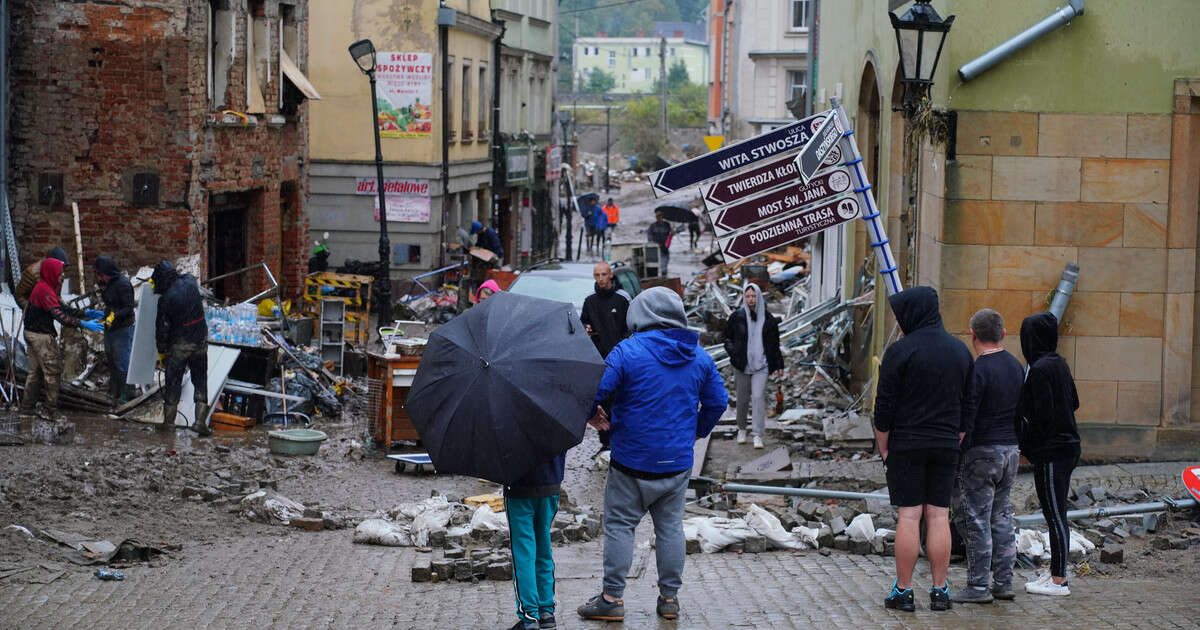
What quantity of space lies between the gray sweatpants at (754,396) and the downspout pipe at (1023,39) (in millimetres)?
4211

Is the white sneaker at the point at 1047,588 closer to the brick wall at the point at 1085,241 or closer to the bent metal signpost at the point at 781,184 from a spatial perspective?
the bent metal signpost at the point at 781,184

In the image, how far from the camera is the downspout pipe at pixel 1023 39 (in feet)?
37.7

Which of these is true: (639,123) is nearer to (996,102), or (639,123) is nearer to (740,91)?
(740,91)

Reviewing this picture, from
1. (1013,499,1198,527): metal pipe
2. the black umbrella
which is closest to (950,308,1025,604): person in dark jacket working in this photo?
(1013,499,1198,527): metal pipe

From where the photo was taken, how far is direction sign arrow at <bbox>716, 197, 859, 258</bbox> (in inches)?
402

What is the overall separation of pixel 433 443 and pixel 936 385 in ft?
8.40

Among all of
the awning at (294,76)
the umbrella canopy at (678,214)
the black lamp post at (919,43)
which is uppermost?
the awning at (294,76)

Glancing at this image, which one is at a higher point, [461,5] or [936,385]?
[461,5]

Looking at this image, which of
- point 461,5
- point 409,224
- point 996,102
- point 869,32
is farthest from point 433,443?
point 461,5

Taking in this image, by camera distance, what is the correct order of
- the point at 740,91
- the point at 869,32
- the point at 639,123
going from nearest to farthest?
1. the point at 869,32
2. the point at 740,91
3. the point at 639,123

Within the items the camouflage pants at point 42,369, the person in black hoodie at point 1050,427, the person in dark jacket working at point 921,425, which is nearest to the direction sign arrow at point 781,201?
the person in black hoodie at point 1050,427

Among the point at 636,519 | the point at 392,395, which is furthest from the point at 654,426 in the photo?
→ the point at 392,395

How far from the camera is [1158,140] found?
38.1 feet

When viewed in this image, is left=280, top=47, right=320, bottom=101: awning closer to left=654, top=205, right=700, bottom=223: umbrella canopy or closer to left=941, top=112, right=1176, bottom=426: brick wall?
left=941, top=112, right=1176, bottom=426: brick wall
